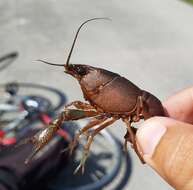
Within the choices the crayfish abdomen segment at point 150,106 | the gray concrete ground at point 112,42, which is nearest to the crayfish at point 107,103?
the crayfish abdomen segment at point 150,106

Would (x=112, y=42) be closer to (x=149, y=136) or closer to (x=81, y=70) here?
(x=81, y=70)

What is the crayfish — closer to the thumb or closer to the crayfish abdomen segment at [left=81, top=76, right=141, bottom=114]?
the crayfish abdomen segment at [left=81, top=76, right=141, bottom=114]

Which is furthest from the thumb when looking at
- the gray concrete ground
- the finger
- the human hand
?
the gray concrete ground

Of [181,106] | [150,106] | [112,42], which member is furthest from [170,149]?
[112,42]

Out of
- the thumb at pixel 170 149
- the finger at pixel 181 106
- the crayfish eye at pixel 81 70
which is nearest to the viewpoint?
the thumb at pixel 170 149

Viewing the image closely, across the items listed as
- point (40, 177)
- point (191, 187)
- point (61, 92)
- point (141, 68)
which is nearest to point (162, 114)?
point (191, 187)

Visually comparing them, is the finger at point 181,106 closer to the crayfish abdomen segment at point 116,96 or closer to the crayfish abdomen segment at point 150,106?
the crayfish abdomen segment at point 150,106
